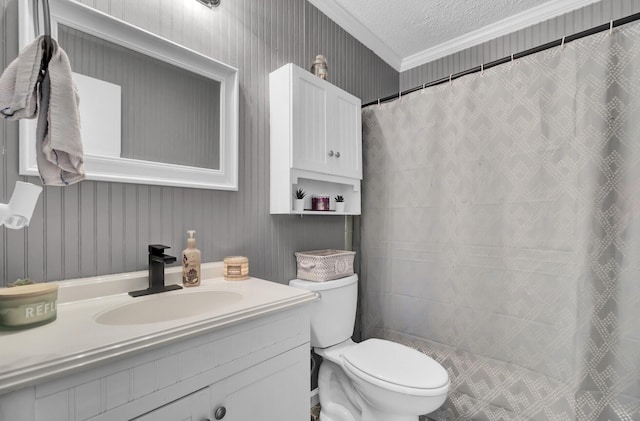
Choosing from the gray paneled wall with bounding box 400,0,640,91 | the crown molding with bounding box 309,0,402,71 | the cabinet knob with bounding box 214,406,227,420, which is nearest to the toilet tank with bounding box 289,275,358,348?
the cabinet knob with bounding box 214,406,227,420

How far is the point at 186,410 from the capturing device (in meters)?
0.77

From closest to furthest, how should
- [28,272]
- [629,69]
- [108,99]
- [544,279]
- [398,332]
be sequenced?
[28,272] → [108,99] → [629,69] → [544,279] → [398,332]

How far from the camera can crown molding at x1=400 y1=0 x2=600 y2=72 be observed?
1.98 metres

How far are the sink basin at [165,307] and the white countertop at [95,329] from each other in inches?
0.7

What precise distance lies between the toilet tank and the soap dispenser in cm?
56

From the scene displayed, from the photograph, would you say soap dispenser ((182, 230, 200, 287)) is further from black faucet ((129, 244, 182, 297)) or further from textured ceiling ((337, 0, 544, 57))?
textured ceiling ((337, 0, 544, 57))

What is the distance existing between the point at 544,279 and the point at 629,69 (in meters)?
0.92

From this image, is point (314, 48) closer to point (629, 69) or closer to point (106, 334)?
point (629, 69)

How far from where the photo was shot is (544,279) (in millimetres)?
1396

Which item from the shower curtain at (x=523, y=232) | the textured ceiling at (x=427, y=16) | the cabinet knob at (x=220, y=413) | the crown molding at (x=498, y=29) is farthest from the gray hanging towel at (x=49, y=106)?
the crown molding at (x=498, y=29)

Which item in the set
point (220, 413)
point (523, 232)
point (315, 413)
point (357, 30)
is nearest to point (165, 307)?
Answer: point (220, 413)

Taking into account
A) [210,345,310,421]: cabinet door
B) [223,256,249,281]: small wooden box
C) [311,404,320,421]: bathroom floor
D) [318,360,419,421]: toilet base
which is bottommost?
[311,404,320,421]: bathroom floor

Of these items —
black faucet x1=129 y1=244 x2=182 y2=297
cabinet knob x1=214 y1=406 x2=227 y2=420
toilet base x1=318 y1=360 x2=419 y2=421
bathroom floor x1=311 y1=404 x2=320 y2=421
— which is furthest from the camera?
bathroom floor x1=311 y1=404 x2=320 y2=421

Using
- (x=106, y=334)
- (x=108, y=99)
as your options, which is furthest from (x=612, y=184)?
(x=108, y=99)
